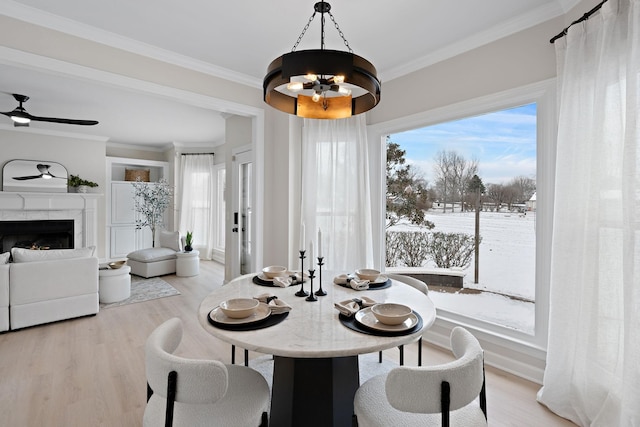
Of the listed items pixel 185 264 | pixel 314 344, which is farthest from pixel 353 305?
pixel 185 264

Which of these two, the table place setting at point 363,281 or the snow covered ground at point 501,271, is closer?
the table place setting at point 363,281


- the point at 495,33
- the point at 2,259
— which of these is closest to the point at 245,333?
the point at 495,33

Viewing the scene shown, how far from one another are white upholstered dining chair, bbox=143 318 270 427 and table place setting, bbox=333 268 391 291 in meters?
0.77

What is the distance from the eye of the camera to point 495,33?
2.45m

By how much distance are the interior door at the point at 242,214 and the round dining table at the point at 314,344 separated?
2.55 metres

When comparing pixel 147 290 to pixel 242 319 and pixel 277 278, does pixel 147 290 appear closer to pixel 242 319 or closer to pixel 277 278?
pixel 277 278

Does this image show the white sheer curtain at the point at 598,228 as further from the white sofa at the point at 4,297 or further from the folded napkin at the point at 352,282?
the white sofa at the point at 4,297

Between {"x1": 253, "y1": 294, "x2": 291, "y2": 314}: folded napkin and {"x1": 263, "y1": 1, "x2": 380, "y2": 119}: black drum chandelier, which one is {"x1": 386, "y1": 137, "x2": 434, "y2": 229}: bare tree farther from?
{"x1": 253, "y1": 294, "x2": 291, "y2": 314}: folded napkin

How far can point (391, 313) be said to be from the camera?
4.80 ft

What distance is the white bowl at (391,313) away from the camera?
1.33 metres

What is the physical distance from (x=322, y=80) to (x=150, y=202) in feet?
21.6

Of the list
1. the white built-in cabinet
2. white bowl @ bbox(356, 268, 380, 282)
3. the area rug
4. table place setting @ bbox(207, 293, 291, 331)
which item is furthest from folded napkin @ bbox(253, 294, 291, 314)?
the white built-in cabinet

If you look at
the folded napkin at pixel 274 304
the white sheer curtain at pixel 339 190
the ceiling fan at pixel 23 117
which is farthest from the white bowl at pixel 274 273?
the ceiling fan at pixel 23 117

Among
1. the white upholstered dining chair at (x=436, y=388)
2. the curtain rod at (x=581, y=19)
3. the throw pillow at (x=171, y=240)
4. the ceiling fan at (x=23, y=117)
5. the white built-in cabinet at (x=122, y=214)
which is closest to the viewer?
the white upholstered dining chair at (x=436, y=388)
